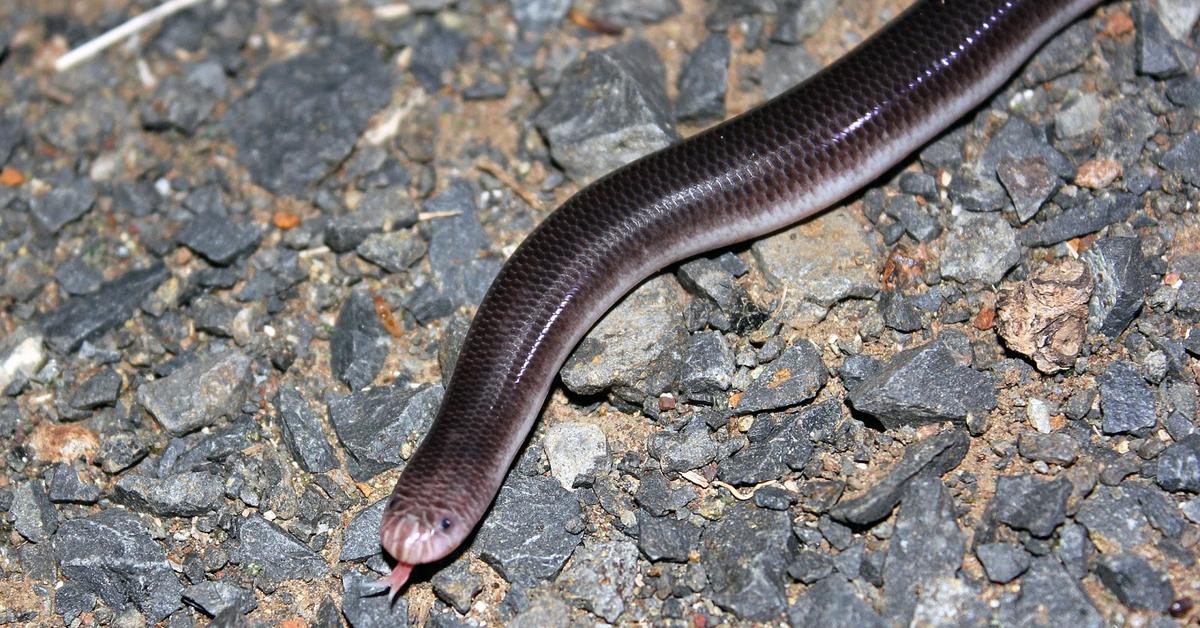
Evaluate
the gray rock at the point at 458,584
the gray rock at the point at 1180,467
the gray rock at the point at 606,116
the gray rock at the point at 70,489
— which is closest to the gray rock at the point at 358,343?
the gray rock at the point at 458,584

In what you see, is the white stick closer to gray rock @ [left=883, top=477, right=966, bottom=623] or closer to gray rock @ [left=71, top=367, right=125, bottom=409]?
gray rock @ [left=71, top=367, right=125, bottom=409]

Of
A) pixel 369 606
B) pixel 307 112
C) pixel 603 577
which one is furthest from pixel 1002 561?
pixel 307 112

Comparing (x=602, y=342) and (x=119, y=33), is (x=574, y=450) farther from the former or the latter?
(x=119, y=33)

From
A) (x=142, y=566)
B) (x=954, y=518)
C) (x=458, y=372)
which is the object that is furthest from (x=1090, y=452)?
(x=142, y=566)

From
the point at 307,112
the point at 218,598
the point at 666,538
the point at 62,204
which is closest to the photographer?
the point at 666,538

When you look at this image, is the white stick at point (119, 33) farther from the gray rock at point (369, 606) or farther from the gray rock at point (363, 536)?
the gray rock at point (369, 606)

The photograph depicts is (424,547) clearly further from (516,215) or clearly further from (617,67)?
(617,67)

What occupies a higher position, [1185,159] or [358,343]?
[1185,159]
